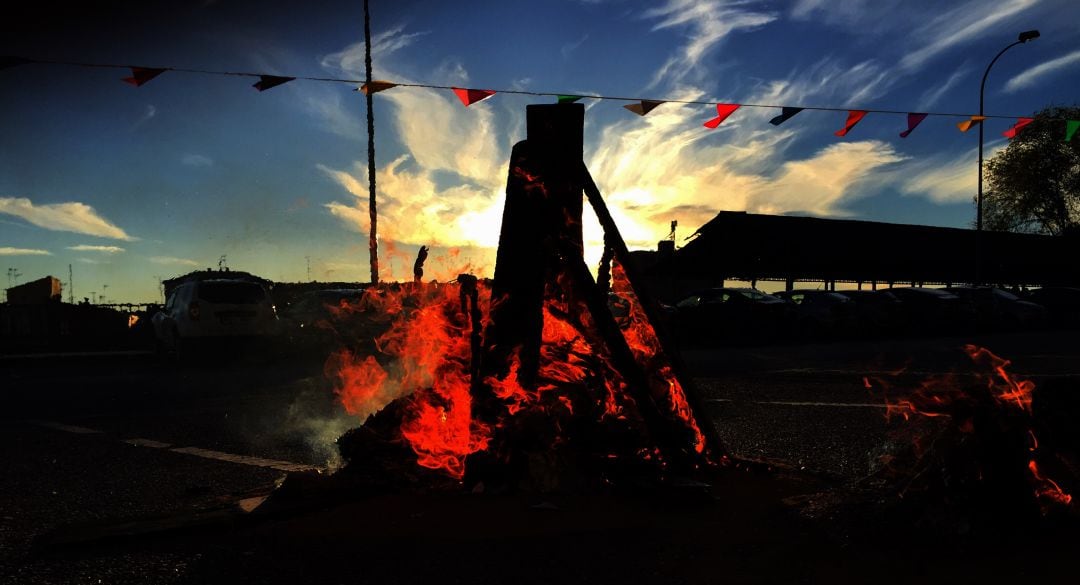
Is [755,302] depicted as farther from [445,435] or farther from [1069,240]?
[1069,240]

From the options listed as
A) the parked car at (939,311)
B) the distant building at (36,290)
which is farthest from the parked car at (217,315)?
the distant building at (36,290)

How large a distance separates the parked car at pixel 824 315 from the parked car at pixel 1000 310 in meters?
6.82

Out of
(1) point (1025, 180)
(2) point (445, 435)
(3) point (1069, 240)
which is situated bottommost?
(2) point (445, 435)

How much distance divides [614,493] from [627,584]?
1368 mm

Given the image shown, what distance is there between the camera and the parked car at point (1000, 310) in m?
29.7

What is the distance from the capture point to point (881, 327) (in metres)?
26.8

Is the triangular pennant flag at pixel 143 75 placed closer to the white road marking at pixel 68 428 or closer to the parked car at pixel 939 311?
the white road marking at pixel 68 428

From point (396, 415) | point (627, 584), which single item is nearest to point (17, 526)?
point (396, 415)

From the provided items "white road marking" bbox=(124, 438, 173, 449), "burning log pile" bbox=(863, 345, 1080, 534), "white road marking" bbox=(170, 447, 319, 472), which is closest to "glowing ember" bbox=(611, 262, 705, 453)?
"burning log pile" bbox=(863, 345, 1080, 534)

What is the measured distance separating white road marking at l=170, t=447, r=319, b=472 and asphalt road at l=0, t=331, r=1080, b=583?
0.05 feet

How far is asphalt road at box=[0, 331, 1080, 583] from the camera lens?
4.26 meters

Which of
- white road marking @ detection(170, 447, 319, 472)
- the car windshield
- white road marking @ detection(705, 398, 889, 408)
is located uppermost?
the car windshield

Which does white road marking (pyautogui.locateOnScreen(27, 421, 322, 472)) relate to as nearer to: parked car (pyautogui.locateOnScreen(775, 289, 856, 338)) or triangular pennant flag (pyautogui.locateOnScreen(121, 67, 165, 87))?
triangular pennant flag (pyautogui.locateOnScreen(121, 67, 165, 87))

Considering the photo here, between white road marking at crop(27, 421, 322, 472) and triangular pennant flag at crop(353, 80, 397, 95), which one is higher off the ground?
triangular pennant flag at crop(353, 80, 397, 95)
